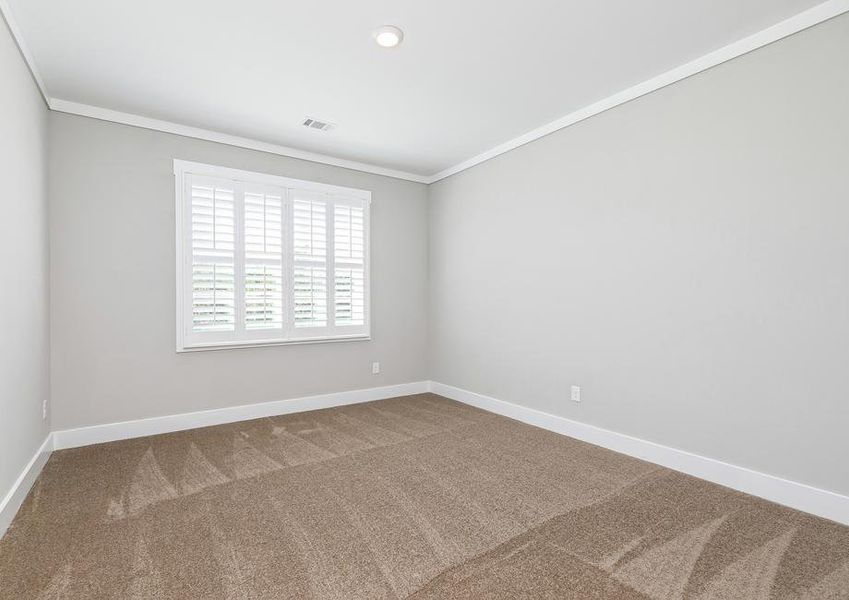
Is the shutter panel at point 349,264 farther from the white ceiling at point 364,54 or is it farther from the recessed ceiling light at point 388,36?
the recessed ceiling light at point 388,36

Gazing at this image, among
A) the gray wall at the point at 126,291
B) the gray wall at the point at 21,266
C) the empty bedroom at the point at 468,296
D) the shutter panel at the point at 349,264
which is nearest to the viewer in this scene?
the empty bedroom at the point at 468,296

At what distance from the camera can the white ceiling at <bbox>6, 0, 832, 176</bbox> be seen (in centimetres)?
230

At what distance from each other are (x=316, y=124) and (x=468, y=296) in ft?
Answer: 7.46

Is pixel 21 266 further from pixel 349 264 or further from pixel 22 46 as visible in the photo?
pixel 349 264

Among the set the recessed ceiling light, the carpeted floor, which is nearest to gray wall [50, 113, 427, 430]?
the carpeted floor

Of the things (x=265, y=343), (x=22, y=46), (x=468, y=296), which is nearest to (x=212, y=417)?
(x=265, y=343)

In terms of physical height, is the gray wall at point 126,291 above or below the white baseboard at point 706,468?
above

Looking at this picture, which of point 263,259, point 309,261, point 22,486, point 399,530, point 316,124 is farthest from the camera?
point 309,261

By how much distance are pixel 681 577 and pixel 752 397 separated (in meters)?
1.30

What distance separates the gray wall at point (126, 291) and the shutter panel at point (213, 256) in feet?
0.66

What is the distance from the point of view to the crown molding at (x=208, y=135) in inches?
133

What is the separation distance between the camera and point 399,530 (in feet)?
7.11

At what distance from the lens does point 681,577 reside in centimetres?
180

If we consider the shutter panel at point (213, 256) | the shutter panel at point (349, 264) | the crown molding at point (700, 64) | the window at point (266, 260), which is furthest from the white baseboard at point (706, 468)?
the shutter panel at point (213, 256)
